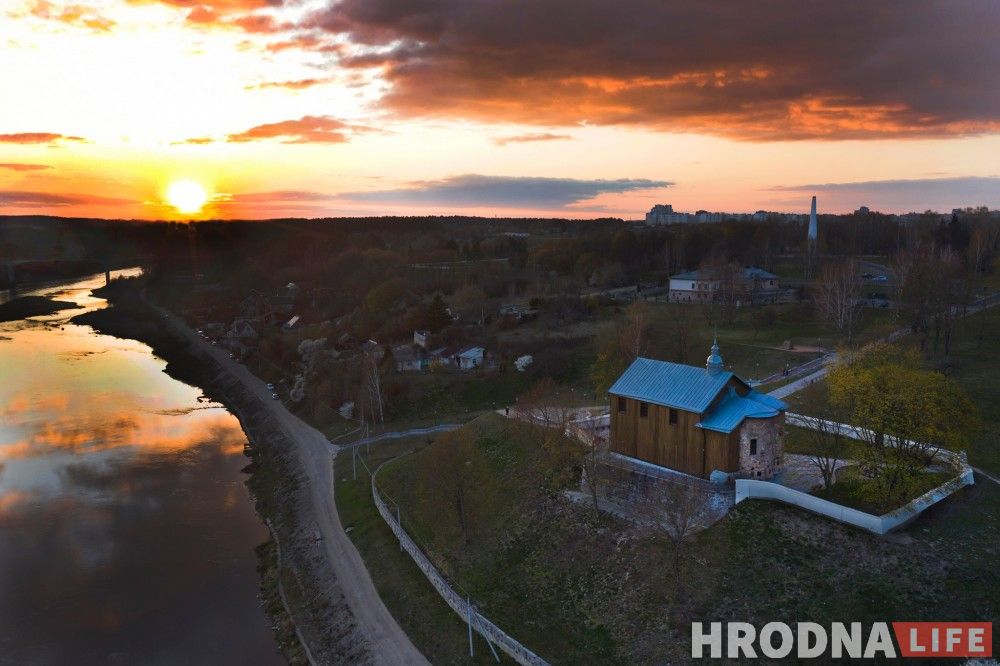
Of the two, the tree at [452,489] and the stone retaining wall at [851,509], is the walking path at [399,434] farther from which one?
the stone retaining wall at [851,509]

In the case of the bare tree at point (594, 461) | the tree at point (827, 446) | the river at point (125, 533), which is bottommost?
the river at point (125, 533)

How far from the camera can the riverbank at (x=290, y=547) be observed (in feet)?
104

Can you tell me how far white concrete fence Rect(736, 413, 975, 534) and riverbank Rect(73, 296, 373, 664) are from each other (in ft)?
59.2

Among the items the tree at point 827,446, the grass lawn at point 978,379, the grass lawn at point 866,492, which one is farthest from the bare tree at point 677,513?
the grass lawn at point 978,379

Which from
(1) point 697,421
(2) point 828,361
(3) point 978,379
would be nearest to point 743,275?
(2) point 828,361

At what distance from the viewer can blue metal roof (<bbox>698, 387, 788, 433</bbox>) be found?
31016 millimetres

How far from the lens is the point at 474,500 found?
37.6 meters

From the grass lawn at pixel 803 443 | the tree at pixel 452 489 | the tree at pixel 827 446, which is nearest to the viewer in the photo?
the tree at pixel 827 446

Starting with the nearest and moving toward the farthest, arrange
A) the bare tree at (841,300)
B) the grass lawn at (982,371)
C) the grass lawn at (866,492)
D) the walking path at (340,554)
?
the grass lawn at (866,492)
the walking path at (340,554)
the grass lawn at (982,371)
the bare tree at (841,300)

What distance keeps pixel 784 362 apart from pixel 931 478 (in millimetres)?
24619

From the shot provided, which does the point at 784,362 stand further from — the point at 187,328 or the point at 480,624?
the point at 187,328

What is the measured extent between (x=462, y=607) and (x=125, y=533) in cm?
2503

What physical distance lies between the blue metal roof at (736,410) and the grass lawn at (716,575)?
362 cm

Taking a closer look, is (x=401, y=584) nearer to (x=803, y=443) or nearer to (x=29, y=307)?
(x=803, y=443)
